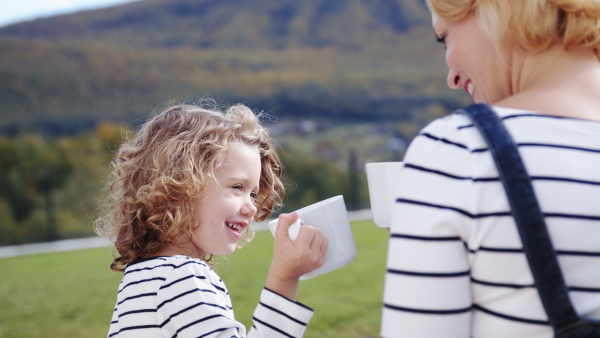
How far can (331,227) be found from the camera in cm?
161

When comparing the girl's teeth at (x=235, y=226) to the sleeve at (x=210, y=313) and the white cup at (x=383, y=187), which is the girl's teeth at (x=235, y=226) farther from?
the white cup at (x=383, y=187)

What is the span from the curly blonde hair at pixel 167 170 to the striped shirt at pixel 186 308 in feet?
0.53

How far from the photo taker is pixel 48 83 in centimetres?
3481

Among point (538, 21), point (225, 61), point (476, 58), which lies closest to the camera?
point (538, 21)

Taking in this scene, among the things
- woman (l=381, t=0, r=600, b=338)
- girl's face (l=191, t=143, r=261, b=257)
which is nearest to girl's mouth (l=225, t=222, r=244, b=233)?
girl's face (l=191, t=143, r=261, b=257)

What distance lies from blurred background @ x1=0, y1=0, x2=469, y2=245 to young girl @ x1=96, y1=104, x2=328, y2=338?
1447 centimetres

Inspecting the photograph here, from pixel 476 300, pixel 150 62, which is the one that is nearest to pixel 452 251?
pixel 476 300

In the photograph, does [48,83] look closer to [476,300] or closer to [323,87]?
[323,87]

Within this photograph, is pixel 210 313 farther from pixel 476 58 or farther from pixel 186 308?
pixel 476 58

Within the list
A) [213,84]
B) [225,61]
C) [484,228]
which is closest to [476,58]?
[484,228]

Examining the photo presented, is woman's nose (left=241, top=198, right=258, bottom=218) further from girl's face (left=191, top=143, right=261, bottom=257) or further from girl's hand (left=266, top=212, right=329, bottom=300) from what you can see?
girl's hand (left=266, top=212, right=329, bottom=300)

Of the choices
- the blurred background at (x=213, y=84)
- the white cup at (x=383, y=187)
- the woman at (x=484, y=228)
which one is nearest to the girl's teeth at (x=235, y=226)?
the white cup at (x=383, y=187)

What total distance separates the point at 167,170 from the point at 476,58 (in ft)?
3.77

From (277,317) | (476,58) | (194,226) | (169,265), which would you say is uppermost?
(476,58)
